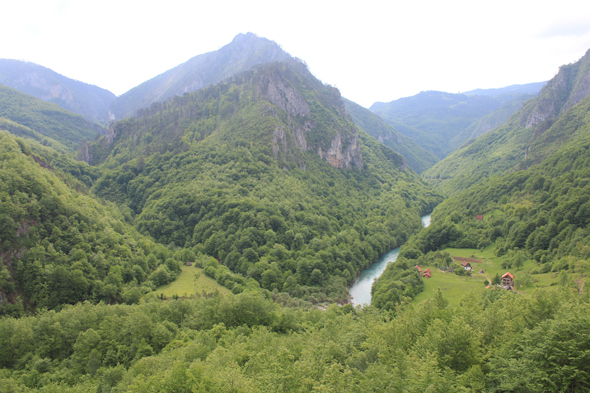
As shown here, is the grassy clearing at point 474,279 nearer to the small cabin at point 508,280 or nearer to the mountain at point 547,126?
the small cabin at point 508,280

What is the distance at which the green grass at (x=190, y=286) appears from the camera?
202 feet

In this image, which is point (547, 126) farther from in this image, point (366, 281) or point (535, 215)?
point (366, 281)

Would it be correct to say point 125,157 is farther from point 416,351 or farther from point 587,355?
point 587,355

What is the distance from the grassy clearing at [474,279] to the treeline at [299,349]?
12634 mm

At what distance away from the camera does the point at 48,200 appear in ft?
187

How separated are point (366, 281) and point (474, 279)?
25.5 m

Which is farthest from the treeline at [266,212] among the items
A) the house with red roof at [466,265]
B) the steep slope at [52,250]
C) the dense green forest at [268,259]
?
the steep slope at [52,250]

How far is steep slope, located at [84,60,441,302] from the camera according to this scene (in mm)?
84500

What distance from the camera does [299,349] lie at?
3456 cm

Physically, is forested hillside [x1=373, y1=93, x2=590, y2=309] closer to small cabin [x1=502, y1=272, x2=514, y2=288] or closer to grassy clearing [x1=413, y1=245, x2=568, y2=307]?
grassy clearing [x1=413, y1=245, x2=568, y2=307]

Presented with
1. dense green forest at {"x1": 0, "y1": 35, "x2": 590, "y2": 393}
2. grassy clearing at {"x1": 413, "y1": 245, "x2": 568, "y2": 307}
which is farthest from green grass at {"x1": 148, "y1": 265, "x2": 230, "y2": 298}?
grassy clearing at {"x1": 413, "y1": 245, "x2": 568, "y2": 307}

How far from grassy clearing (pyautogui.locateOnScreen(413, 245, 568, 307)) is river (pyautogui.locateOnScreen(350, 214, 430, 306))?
1355cm

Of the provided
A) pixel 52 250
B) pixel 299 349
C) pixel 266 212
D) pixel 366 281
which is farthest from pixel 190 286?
pixel 366 281

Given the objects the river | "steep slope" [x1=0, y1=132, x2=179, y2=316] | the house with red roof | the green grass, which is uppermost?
"steep slope" [x1=0, y1=132, x2=179, y2=316]
